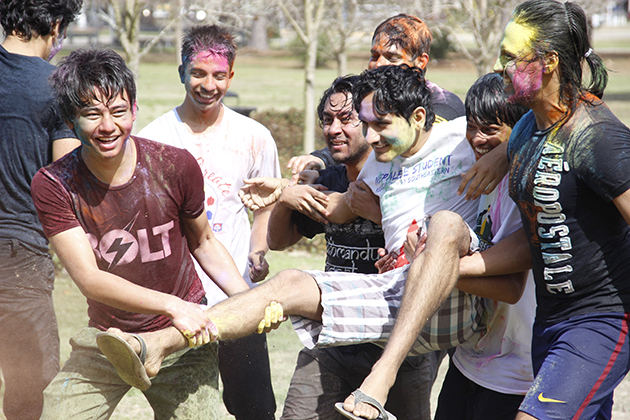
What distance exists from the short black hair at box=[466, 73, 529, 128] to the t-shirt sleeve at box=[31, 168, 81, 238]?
201cm

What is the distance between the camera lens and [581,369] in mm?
2701

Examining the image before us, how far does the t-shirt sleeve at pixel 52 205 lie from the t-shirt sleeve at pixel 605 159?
2.19m

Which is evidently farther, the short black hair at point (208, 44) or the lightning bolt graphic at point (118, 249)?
the short black hair at point (208, 44)

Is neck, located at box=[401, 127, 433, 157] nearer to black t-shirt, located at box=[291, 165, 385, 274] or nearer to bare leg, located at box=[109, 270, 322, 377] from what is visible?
black t-shirt, located at box=[291, 165, 385, 274]

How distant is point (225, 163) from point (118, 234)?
125cm

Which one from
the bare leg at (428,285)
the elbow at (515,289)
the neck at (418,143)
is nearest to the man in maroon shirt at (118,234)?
the bare leg at (428,285)

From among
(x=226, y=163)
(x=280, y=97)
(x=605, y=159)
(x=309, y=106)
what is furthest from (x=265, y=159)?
(x=280, y=97)

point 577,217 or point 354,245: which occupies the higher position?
point 577,217

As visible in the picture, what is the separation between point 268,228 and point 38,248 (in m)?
1.30

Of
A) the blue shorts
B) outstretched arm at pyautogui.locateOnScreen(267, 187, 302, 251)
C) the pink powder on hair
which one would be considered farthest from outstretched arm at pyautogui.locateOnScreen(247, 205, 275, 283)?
the blue shorts

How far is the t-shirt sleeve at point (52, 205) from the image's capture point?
298cm

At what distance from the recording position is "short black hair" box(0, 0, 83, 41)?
3637mm

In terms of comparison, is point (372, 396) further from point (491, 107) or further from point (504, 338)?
point (491, 107)

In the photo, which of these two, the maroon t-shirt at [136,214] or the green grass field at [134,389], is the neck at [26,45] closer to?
the maroon t-shirt at [136,214]
